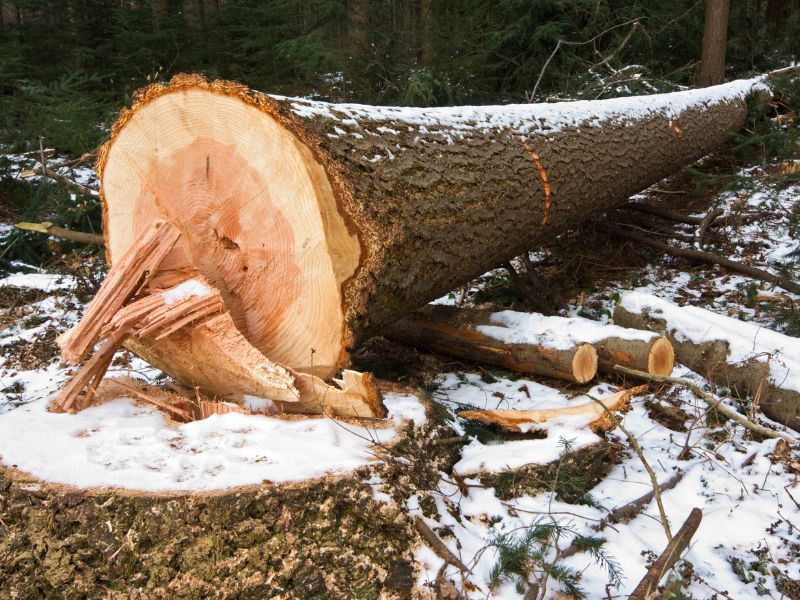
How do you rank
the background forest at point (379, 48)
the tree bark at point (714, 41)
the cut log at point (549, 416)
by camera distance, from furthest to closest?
the tree bark at point (714, 41) → the background forest at point (379, 48) → the cut log at point (549, 416)

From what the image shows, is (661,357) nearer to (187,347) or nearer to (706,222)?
(187,347)

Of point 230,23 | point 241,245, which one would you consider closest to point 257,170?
point 241,245

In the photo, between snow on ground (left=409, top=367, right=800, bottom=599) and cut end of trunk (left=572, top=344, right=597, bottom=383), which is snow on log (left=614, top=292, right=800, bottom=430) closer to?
snow on ground (left=409, top=367, right=800, bottom=599)

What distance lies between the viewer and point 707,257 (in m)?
5.21

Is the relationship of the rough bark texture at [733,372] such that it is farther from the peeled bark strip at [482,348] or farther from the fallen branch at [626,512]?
the fallen branch at [626,512]

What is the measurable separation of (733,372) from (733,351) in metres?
0.12

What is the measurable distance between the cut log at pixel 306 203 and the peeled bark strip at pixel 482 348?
48cm

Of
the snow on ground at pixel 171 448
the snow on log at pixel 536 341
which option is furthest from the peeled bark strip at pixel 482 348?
the snow on ground at pixel 171 448

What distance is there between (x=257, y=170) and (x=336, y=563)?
160 centimetres

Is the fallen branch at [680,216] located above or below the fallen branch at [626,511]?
above

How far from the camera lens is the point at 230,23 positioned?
1109cm

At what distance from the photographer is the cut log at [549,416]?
290 centimetres

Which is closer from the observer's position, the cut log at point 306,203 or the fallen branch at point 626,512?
the fallen branch at point 626,512

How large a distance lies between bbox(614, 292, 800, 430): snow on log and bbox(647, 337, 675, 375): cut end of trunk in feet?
0.74
